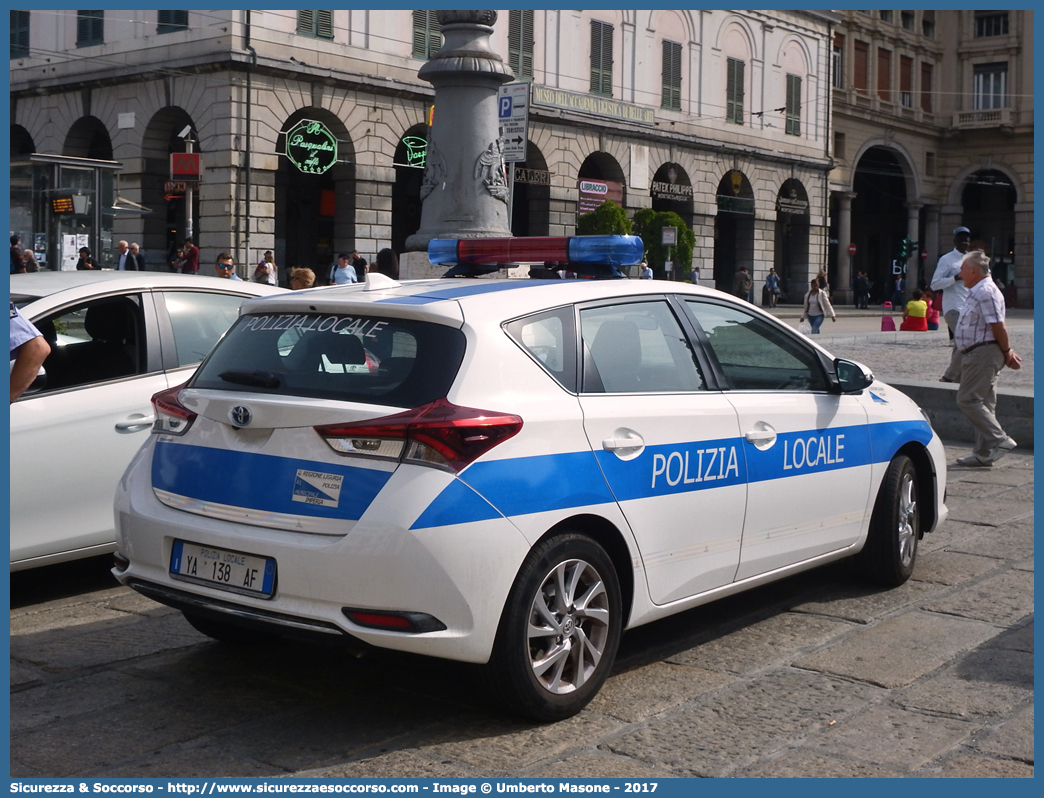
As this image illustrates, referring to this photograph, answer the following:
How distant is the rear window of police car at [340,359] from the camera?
4.11m

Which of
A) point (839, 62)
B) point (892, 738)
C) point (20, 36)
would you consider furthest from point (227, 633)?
point (839, 62)

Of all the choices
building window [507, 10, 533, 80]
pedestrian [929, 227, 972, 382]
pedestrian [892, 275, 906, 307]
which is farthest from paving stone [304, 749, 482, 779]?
pedestrian [892, 275, 906, 307]

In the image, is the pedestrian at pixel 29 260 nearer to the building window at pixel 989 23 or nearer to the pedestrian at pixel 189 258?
the pedestrian at pixel 189 258

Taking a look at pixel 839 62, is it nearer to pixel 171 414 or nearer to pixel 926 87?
pixel 926 87

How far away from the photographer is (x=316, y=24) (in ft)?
106

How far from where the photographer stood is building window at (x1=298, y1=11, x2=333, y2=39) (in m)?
31.9

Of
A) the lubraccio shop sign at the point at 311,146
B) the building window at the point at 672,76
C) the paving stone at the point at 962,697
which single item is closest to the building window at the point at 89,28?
the lubraccio shop sign at the point at 311,146

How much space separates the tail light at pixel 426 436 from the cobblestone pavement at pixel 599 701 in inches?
29.5

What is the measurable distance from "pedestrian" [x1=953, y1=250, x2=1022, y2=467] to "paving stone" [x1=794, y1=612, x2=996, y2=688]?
4.64 meters

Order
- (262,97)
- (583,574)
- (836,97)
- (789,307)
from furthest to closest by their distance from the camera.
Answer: (836,97), (789,307), (262,97), (583,574)

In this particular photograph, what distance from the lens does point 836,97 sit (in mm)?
54656

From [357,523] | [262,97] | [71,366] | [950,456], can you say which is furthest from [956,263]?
[262,97]

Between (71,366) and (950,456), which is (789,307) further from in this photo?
(71,366)

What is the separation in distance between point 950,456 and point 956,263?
6.24 metres
